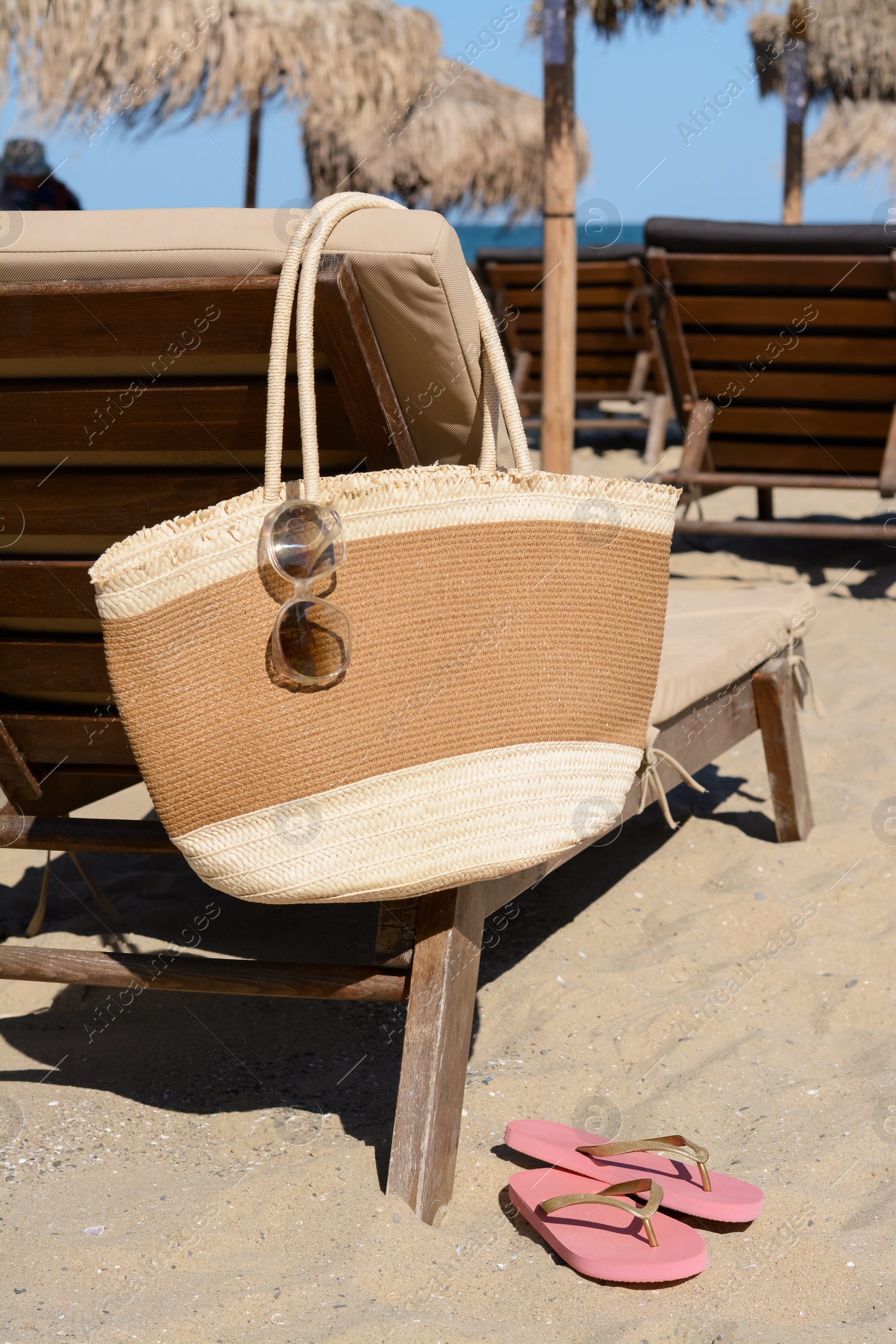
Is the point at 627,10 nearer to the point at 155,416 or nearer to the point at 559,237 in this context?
the point at 559,237

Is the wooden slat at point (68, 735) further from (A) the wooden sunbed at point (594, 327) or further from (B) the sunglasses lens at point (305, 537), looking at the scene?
(A) the wooden sunbed at point (594, 327)

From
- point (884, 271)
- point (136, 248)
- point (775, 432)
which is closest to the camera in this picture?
point (136, 248)

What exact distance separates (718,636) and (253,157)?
635 centimetres

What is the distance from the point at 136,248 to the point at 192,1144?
1.21 metres

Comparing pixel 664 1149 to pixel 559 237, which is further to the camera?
pixel 559 237

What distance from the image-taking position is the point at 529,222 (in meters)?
11.5

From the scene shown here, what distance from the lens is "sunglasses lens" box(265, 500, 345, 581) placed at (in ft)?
3.86

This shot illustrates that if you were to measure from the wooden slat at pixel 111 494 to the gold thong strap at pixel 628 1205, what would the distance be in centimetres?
93

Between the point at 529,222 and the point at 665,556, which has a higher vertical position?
the point at 665,556

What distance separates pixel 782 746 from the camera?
104 inches

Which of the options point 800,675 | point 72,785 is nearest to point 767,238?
point 800,675

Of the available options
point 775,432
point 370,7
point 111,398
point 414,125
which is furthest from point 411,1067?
point 414,125

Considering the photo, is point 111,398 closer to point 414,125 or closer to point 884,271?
point 884,271

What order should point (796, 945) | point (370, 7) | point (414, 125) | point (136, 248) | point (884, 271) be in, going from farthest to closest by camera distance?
point (414, 125) < point (370, 7) < point (884, 271) < point (796, 945) < point (136, 248)
